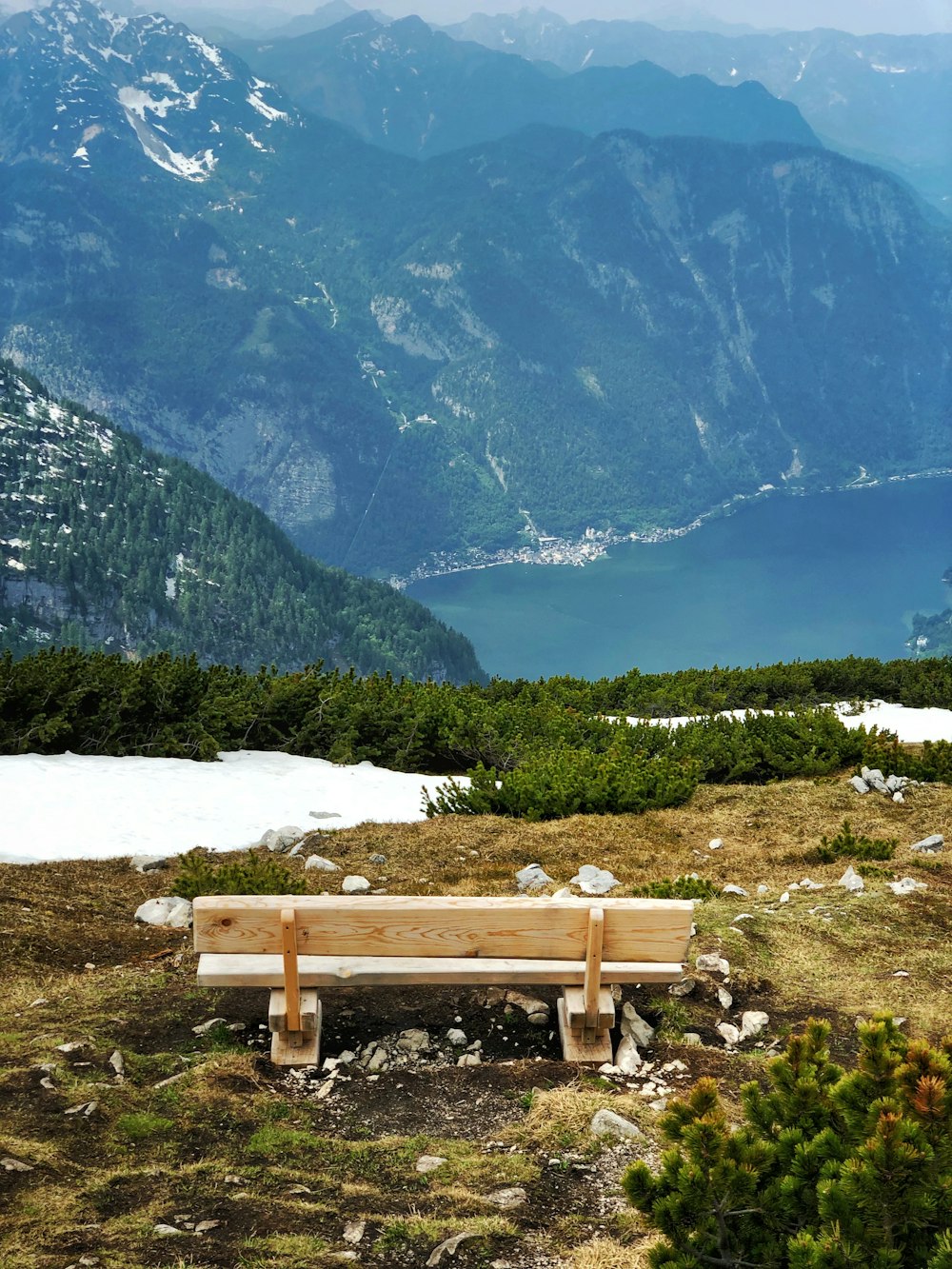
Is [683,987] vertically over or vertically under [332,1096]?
over

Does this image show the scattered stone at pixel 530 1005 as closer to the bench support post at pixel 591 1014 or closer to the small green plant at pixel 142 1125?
the bench support post at pixel 591 1014

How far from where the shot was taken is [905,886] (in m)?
9.92

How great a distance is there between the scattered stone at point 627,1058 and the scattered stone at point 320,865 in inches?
191

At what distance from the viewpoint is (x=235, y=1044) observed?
688 cm

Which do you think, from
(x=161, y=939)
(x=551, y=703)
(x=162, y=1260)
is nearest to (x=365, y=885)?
(x=161, y=939)

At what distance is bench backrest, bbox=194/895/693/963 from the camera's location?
22.0ft

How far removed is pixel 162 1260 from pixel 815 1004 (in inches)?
179

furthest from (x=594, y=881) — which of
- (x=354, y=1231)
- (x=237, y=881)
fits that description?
(x=354, y=1231)

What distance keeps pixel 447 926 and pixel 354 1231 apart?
2131 mm

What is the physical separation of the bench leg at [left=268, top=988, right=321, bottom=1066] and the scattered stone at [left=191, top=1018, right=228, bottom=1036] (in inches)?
20.6

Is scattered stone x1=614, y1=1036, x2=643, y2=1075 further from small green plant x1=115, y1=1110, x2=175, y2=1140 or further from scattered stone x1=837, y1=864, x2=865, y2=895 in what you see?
scattered stone x1=837, y1=864, x2=865, y2=895

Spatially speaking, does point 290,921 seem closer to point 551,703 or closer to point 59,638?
point 551,703

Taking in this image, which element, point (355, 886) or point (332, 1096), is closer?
point (332, 1096)

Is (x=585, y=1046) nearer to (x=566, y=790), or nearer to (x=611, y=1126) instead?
(x=611, y=1126)
